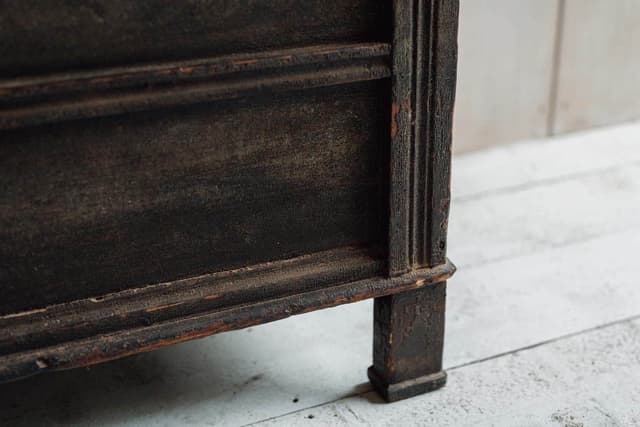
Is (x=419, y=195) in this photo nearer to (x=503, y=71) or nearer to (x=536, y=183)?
(x=536, y=183)

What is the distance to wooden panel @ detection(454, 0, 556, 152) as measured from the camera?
8.55 feet

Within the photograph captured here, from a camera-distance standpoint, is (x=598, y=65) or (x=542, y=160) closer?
(x=542, y=160)

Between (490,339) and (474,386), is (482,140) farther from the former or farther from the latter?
(474,386)

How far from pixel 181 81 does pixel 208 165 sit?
151mm

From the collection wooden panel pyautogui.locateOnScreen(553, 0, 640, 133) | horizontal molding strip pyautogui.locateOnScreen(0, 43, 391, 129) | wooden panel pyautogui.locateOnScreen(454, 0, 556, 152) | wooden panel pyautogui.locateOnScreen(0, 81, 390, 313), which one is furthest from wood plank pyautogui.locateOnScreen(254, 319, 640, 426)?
wooden panel pyautogui.locateOnScreen(553, 0, 640, 133)

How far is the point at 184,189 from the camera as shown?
4.44ft

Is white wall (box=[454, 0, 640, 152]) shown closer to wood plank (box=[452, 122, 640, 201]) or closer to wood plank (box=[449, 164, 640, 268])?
wood plank (box=[452, 122, 640, 201])

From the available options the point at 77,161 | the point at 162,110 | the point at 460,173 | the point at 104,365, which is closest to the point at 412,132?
the point at 162,110

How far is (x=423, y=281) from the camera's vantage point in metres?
1.53

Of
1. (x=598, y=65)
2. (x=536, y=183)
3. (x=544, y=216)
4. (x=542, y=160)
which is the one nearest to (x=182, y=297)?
(x=544, y=216)

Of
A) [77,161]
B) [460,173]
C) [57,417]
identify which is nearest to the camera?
[77,161]

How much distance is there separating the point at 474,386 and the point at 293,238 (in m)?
0.49

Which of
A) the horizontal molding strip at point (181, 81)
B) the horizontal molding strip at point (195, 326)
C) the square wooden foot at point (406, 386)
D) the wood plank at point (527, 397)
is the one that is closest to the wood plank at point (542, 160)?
the wood plank at point (527, 397)

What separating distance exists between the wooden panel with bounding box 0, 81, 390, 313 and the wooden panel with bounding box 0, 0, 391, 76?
89 millimetres
